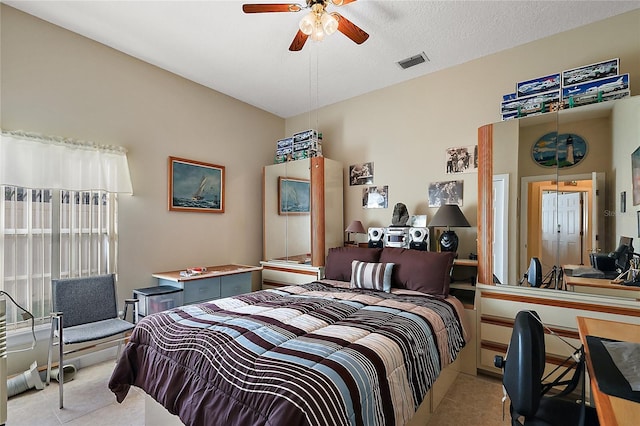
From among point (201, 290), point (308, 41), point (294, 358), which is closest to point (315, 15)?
point (308, 41)

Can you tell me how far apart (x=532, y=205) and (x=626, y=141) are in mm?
719

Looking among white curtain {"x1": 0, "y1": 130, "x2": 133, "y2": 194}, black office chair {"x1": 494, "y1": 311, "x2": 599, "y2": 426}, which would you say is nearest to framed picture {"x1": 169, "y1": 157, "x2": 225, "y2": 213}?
white curtain {"x1": 0, "y1": 130, "x2": 133, "y2": 194}

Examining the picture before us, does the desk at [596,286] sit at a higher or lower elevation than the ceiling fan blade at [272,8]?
lower

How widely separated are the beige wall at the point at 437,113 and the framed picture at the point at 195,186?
5.30 ft

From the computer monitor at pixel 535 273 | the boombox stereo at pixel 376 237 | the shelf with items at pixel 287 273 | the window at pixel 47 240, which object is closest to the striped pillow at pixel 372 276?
the boombox stereo at pixel 376 237

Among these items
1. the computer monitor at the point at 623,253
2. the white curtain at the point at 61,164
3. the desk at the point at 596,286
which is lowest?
the desk at the point at 596,286

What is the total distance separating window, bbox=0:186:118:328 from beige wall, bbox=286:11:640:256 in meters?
2.74

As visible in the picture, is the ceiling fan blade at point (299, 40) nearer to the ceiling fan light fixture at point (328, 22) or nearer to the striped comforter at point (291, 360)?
the ceiling fan light fixture at point (328, 22)

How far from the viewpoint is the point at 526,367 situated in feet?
4.05

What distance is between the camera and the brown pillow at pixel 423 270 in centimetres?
264

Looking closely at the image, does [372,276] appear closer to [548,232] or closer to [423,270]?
[423,270]

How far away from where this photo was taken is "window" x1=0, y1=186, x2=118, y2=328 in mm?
2418

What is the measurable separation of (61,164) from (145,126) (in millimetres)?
885

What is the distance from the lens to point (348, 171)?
Answer: 412 cm
